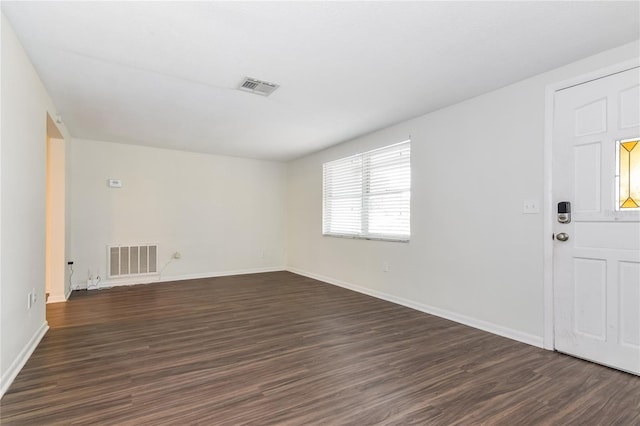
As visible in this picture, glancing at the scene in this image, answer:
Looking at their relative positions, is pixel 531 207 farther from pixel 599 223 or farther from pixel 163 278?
pixel 163 278

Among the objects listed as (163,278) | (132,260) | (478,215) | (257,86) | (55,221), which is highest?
(257,86)

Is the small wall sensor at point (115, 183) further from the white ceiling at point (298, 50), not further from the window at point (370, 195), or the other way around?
the window at point (370, 195)

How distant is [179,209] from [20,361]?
3.80 m

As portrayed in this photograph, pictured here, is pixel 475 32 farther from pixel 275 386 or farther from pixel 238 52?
pixel 275 386

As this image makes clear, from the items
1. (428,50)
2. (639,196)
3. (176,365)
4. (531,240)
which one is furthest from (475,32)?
(176,365)

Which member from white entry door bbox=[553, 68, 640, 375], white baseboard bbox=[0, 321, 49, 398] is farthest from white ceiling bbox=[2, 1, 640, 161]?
white baseboard bbox=[0, 321, 49, 398]

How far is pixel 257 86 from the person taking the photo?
3100 mm

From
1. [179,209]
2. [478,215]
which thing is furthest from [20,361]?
[478,215]

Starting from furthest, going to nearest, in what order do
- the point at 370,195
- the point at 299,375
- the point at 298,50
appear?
the point at 370,195 → the point at 298,50 → the point at 299,375

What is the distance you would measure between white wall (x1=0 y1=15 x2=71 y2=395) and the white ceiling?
0.82 feet

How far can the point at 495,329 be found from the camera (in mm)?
3131

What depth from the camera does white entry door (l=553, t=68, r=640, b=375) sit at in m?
2.34

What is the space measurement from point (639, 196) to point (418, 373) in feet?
6.65

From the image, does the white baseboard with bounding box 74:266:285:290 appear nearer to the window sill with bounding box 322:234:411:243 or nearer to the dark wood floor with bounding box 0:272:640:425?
the dark wood floor with bounding box 0:272:640:425
